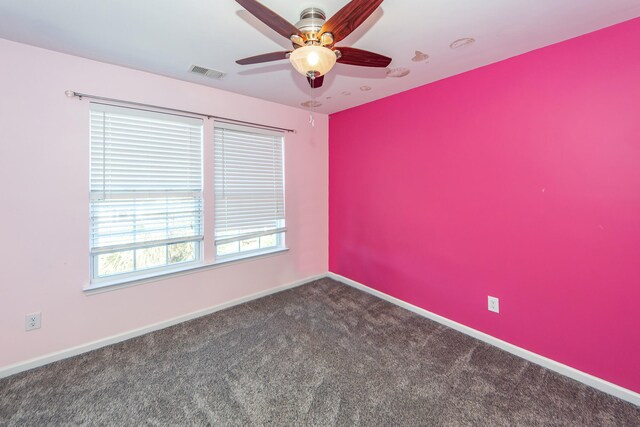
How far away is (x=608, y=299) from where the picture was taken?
176 cm

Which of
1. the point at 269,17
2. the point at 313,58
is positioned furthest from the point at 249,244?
the point at 269,17

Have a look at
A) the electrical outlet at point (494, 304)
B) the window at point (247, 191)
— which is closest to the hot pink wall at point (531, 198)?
the electrical outlet at point (494, 304)

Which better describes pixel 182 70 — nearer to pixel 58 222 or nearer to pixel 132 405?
pixel 58 222

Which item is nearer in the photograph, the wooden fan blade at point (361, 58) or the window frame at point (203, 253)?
the wooden fan blade at point (361, 58)

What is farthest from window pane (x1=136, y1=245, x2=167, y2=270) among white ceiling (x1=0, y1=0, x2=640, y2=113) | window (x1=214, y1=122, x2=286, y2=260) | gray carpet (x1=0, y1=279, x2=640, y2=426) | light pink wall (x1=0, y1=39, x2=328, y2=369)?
white ceiling (x1=0, y1=0, x2=640, y2=113)

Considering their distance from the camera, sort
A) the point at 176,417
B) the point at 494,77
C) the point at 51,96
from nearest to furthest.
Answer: the point at 176,417 → the point at 51,96 → the point at 494,77

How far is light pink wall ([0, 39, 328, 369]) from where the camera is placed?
6.22 feet

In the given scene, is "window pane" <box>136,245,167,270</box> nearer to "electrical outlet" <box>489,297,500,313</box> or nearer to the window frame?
the window frame

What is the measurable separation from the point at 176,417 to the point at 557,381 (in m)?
2.57

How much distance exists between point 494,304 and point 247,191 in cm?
274

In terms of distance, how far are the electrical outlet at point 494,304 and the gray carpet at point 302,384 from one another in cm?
33

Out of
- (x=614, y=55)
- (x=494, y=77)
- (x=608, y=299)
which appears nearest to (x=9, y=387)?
(x=608, y=299)

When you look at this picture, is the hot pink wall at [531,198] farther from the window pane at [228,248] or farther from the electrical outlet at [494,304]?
the window pane at [228,248]

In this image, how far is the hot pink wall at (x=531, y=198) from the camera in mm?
1709
